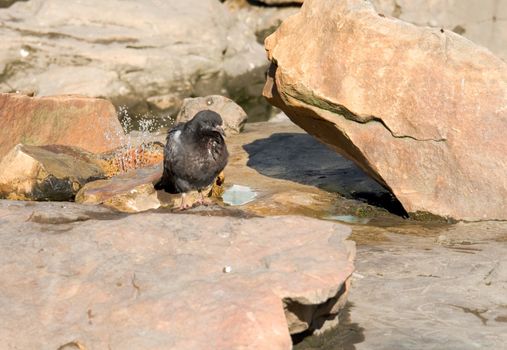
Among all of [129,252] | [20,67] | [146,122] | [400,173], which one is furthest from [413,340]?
[20,67]

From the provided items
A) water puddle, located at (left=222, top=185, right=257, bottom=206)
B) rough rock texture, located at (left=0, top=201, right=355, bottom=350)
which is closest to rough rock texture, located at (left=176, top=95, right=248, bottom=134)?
water puddle, located at (left=222, top=185, right=257, bottom=206)

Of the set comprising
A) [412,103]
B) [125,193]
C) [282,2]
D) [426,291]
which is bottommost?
[282,2]

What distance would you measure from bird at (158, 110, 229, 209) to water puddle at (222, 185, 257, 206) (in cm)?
173

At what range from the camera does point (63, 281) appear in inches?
207

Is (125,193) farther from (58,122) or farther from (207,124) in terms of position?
(58,122)

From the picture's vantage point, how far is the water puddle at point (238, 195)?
32.2ft

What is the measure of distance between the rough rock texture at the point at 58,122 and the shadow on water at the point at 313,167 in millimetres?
1928

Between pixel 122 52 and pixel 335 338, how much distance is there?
467 inches

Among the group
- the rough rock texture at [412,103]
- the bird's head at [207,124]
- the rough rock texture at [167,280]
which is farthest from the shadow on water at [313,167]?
the rough rock texture at [167,280]

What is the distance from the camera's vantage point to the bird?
25.5ft

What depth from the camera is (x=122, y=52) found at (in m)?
16.7

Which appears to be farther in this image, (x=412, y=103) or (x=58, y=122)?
(x=58, y=122)

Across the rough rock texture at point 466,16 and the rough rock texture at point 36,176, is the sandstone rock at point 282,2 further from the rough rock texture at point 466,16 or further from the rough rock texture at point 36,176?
the rough rock texture at point 36,176

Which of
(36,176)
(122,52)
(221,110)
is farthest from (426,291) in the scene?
(122,52)
